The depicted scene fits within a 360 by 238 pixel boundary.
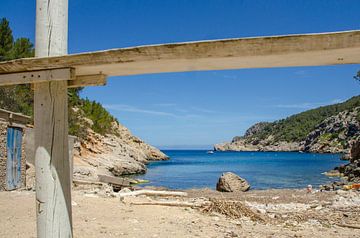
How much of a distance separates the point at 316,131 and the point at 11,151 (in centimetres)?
13162

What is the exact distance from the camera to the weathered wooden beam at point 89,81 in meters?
3.42

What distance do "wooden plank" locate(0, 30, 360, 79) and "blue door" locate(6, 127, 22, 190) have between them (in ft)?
37.6

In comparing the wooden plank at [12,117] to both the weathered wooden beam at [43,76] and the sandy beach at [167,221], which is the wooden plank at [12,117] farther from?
the weathered wooden beam at [43,76]

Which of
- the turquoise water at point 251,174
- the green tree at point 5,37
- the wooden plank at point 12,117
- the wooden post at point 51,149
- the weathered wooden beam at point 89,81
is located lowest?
the turquoise water at point 251,174

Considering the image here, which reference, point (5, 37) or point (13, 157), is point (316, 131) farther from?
point (13, 157)

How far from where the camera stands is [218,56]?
2.83 metres

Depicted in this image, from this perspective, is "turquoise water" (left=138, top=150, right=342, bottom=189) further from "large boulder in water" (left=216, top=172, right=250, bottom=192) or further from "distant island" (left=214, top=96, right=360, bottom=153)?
"distant island" (left=214, top=96, right=360, bottom=153)

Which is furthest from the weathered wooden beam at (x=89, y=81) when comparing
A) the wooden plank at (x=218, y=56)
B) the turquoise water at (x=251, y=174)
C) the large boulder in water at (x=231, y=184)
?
the turquoise water at (x=251, y=174)

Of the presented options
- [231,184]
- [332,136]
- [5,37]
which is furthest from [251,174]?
[332,136]

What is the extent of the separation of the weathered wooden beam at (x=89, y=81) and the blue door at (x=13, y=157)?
11466 millimetres

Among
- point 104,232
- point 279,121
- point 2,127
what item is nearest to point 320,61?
point 104,232

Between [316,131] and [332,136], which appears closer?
[332,136]

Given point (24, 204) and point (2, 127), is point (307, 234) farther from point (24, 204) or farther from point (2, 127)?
point (2, 127)

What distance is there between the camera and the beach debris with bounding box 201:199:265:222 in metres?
9.95
